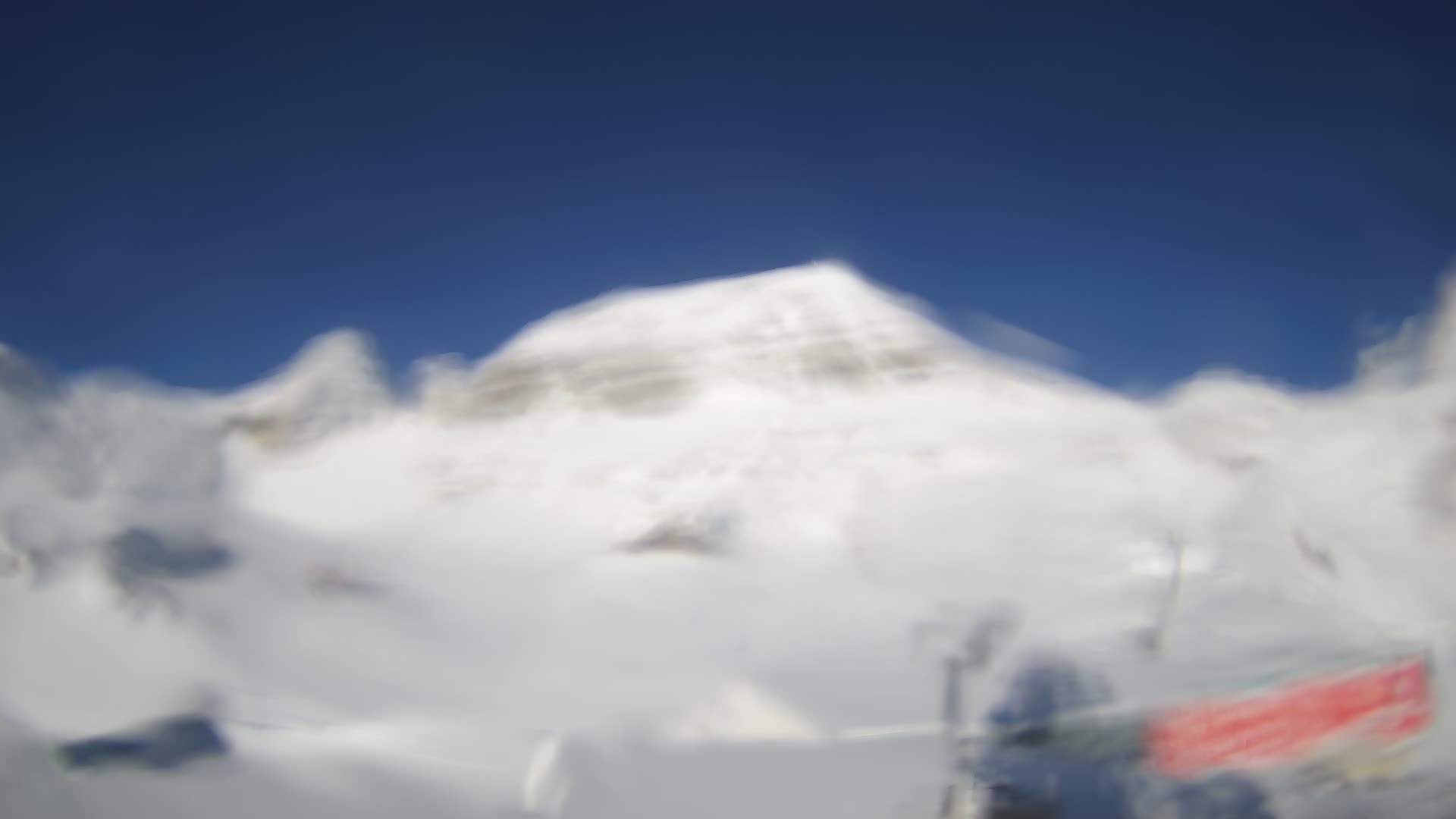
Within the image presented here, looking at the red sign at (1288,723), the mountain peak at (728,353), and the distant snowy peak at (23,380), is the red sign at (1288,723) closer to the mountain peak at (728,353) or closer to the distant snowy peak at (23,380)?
the mountain peak at (728,353)

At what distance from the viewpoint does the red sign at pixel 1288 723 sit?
2.77 meters

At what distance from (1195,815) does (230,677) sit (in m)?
3.05

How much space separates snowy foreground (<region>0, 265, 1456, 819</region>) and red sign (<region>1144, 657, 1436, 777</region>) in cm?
18

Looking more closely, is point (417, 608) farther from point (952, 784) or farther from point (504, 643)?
point (952, 784)

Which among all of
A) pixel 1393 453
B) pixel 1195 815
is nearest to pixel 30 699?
pixel 1195 815

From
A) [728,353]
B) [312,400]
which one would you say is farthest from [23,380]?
[728,353]

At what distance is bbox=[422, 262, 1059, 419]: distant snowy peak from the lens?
6.21m

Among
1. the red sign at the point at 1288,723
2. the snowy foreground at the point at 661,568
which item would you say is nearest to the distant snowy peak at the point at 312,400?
the snowy foreground at the point at 661,568

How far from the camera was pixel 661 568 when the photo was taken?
401 centimetres

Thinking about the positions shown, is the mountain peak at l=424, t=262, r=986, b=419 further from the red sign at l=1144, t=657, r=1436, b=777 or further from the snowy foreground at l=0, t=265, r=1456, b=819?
the red sign at l=1144, t=657, r=1436, b=777

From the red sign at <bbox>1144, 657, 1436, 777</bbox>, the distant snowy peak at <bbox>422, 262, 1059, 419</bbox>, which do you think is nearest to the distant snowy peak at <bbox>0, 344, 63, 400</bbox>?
the distant snowy peak at <bbox>422, 262, 1059, 419</bbox>

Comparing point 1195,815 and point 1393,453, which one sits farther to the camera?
point 1393,453

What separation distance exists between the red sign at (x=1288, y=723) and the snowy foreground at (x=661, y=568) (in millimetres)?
185

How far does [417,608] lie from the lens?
343 centimetres
